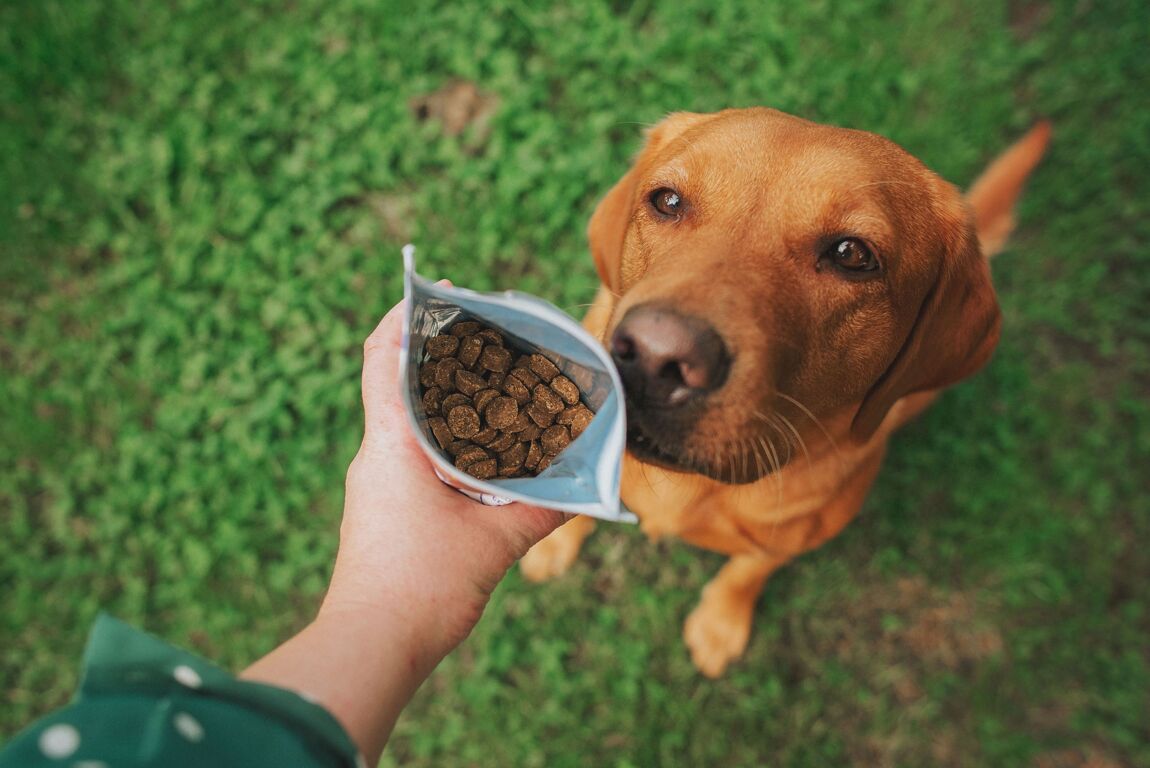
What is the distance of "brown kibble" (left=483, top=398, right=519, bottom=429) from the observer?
200cm

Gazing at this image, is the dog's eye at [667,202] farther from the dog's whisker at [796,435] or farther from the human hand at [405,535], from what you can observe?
the human hand at [405,535]

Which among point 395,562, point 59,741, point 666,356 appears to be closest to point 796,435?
point 666,356

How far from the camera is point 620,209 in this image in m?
2.59

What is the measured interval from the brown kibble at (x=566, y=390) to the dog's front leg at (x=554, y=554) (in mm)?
1758

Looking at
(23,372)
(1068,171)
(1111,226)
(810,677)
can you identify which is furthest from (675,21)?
(23,372)

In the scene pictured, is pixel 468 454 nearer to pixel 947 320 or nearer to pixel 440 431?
pixel 440 431

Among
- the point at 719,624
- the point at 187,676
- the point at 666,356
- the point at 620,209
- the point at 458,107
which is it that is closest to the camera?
the point at 187,676

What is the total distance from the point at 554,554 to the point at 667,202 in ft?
6.80

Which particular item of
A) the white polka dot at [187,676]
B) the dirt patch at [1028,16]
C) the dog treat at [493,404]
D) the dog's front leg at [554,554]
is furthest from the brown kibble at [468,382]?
the dirt patch at [1028,16]

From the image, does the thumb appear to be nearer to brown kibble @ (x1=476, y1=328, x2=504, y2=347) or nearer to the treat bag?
Result: the treat bag

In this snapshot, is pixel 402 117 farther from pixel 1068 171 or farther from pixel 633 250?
pixel 1068 171

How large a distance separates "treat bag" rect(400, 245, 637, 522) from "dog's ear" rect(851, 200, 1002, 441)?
1055mm

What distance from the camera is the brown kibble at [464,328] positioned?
6.56ft

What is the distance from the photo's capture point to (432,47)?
4441 millimetres
